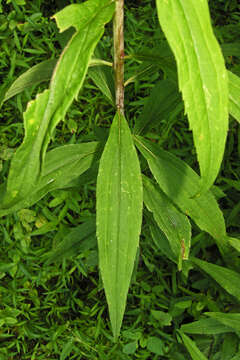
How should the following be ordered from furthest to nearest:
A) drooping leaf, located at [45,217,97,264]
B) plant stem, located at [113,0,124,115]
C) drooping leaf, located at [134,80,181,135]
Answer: drooping leaf, located at [45,217,97,264] → drooping leaf, located at [134,80,181,135] → plant stem, located at [113,0,124,115]

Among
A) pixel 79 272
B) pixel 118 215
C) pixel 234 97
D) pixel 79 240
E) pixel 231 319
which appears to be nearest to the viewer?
pixel 234 97

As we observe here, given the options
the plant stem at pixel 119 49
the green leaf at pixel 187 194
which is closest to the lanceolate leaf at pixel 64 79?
the plant stem at pixel 119 49

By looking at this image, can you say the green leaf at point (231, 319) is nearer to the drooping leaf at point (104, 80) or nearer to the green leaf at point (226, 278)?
the green leaf at point (226, 278)

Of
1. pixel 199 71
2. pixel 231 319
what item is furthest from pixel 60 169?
pixel 231 319

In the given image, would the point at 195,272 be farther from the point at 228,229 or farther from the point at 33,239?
the point at 33,239

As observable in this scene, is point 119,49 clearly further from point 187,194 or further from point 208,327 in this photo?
point 208,327

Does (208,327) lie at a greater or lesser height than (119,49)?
lesser

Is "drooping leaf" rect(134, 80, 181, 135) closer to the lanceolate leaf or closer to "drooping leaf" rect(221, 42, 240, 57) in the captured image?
"drooping leaf" rect(221, 42, 240, 57)

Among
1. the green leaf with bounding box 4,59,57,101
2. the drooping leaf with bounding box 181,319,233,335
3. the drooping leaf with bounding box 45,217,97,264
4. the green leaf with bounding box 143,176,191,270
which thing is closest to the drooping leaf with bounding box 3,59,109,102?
the green leaf with bounding box 4,59,57,101
